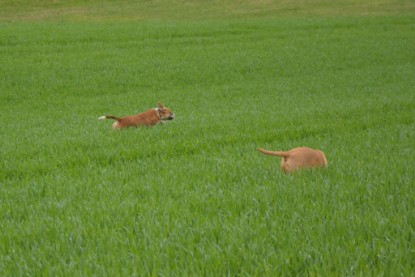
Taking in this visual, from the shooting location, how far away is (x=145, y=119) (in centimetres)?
1195

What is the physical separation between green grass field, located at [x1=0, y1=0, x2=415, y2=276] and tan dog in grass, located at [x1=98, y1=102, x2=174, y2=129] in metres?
0.34

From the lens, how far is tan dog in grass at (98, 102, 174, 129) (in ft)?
37.9

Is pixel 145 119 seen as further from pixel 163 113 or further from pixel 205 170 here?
pixel 205 170

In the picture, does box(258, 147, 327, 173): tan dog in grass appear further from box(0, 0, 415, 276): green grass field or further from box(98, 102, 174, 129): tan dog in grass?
box(98, 102, 174, 129): tan dog in grass

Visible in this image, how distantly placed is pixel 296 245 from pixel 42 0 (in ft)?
197

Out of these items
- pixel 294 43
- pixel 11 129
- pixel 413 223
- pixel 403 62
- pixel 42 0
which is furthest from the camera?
pixel 42 0

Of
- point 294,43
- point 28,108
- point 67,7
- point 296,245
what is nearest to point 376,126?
point 296,245

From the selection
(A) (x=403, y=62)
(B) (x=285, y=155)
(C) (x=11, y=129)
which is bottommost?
(A) (x=403, y=62)

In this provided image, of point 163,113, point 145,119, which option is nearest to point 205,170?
point 145,119

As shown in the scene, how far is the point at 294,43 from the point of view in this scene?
3083 centimetres

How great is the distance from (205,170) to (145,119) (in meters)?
5.02

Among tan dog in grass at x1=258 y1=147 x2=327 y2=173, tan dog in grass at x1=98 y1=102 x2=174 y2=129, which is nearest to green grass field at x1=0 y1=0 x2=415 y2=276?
tan dog in grass at x1=258 y1=147 x2=327 y2=173

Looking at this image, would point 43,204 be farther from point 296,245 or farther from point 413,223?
point 413,223

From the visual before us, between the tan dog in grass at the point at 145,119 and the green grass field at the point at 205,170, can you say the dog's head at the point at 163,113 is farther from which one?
the green grass field at the point at 205,170
